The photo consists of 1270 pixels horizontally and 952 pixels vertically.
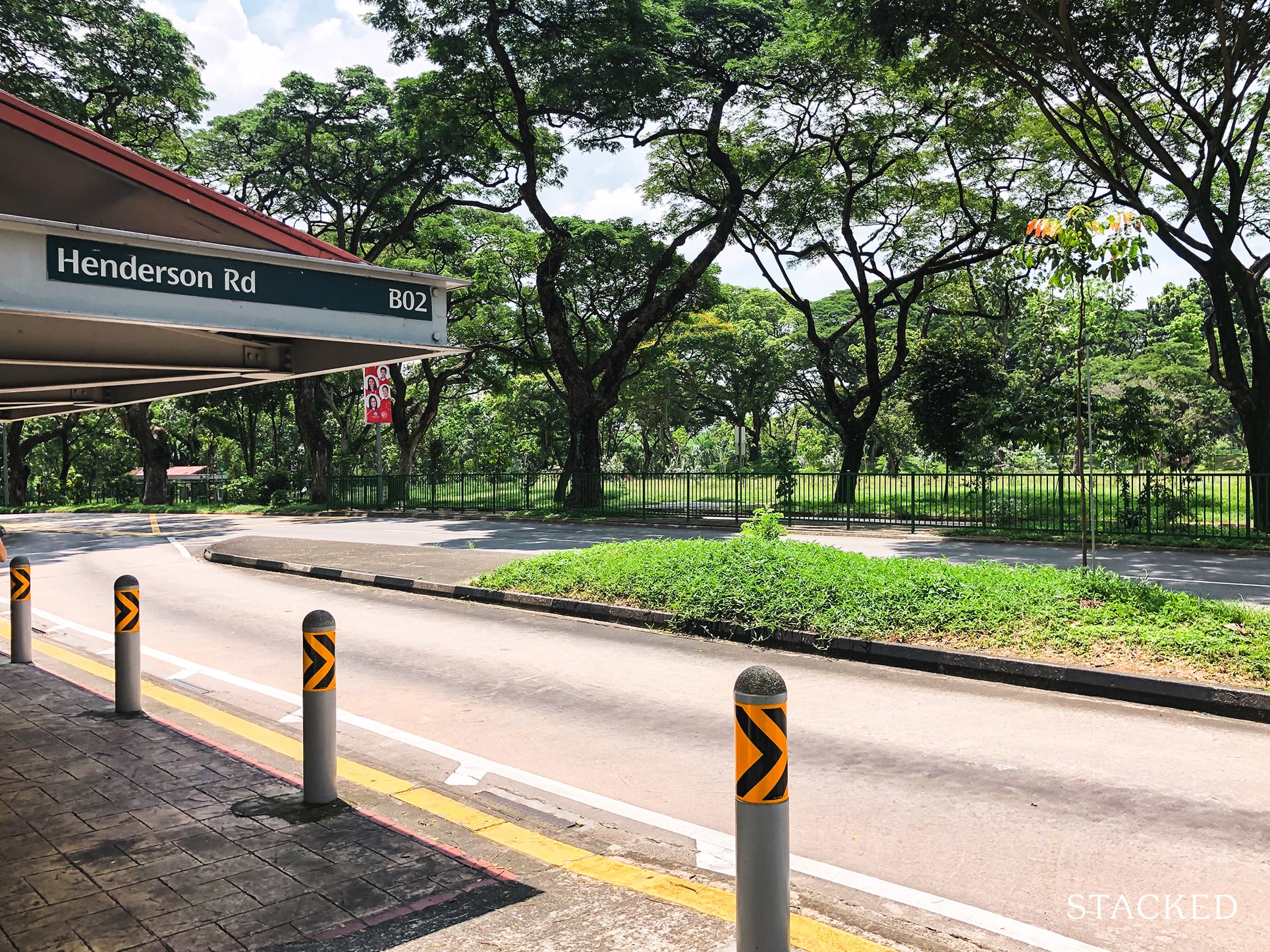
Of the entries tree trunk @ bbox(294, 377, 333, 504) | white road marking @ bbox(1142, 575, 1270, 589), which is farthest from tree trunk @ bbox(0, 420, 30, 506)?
white road marking @ bbox(1142, 575, 1270, 589)

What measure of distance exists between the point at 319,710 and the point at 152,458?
45.3 metres

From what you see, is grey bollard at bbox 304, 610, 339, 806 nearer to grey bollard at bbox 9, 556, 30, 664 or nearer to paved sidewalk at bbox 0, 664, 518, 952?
paved sidewalk at bbox 0, 664, 518, 952

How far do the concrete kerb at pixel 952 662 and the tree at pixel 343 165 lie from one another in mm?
23751

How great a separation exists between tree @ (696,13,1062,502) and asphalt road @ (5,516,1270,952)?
57.1 ft

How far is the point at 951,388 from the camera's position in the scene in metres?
29.4

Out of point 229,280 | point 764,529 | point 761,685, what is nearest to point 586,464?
point 764,529

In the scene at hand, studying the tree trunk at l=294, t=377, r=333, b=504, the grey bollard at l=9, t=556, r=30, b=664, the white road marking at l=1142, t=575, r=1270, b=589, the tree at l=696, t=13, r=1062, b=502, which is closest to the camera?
the grey bollard at l=9, t=556, r=30, b=664

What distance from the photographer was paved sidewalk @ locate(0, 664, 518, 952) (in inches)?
147

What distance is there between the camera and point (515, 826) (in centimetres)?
485

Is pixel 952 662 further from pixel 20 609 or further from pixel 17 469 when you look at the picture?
pixel 17 469

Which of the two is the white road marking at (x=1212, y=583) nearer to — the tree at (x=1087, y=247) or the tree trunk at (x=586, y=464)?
the tree at (x=1087, y=247)

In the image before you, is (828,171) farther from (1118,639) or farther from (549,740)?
(549,740)

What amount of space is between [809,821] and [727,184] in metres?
26.2

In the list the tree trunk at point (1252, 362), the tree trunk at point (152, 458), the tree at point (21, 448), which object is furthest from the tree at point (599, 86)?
the tree at point (21, 448)
